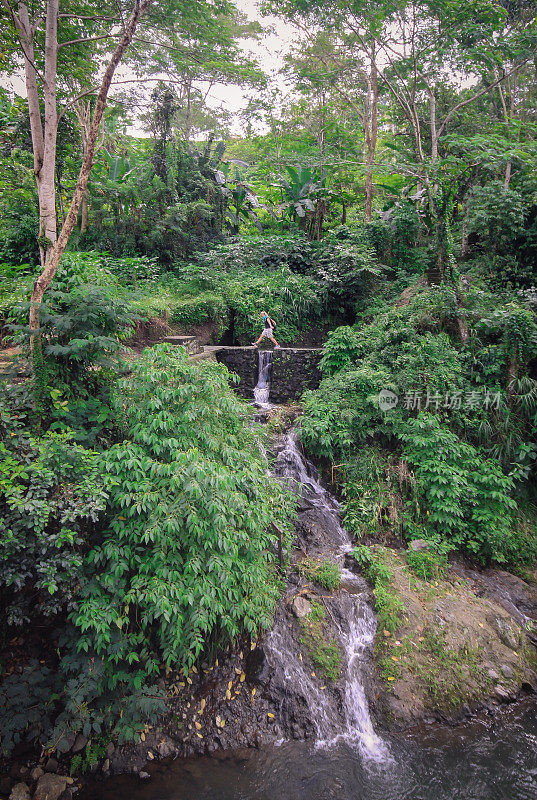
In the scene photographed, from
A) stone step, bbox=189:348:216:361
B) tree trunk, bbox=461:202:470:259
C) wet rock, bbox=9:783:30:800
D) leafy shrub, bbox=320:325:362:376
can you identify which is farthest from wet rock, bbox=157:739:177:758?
tree trunk, bbox=461:202:470:259

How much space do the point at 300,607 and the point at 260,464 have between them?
7.06ft

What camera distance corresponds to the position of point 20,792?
372 centimetres

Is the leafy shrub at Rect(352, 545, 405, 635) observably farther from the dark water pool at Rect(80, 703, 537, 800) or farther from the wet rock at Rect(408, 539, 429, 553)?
the dark water pool at Rect(80, 703, 537, 800)

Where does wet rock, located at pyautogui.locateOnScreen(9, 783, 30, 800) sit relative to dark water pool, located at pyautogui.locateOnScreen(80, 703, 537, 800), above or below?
above

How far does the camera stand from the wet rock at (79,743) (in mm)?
4129

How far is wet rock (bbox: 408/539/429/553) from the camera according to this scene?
264 inches

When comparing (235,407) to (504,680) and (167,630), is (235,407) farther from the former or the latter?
(504,680)

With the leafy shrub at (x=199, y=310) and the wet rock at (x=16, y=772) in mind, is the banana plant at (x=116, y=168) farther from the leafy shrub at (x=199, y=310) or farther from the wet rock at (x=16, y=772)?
the wet rock at (x=16, y=772)

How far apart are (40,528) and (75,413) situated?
1.48 m

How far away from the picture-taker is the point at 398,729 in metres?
4.73

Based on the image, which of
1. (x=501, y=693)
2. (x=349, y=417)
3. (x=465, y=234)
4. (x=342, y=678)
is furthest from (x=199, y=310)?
(x=501, y=693)

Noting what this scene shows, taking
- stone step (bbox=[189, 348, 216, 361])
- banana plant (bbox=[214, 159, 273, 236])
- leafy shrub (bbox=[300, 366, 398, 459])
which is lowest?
leafy shrub (bbox=[300, 366, 398, 459])

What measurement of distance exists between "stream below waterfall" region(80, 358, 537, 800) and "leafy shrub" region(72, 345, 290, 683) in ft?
3.17

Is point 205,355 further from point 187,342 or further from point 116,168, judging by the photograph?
point 116,168
